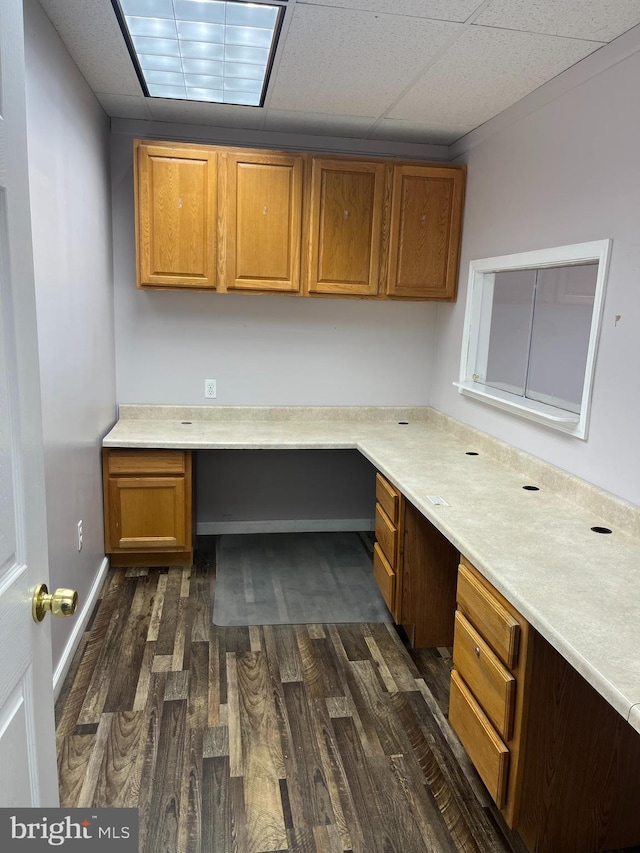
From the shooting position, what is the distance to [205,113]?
320 centimetres

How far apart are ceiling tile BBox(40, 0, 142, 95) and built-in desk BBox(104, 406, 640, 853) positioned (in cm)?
170

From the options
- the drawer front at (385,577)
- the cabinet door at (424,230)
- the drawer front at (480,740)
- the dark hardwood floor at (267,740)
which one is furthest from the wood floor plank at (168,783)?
the cabinet door at (424,230)

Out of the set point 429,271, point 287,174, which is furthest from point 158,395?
point 429,271

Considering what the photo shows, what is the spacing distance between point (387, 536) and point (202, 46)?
7.28 ft

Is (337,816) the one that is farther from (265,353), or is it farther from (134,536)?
(265,353)

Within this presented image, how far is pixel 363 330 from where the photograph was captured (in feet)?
12.8

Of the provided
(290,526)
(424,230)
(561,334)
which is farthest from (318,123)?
(290,526)

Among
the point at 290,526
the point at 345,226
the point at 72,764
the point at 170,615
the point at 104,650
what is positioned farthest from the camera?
the point at 290,526

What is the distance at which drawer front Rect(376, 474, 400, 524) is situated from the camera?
273 centimetres

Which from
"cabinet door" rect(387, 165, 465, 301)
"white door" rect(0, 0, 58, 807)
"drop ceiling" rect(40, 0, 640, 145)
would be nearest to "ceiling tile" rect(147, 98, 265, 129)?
"drop ceiling" rect(40, 0, 640, 145)

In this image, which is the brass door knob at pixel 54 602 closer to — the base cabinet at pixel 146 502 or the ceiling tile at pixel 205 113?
the base cabinet at pixel 146 502

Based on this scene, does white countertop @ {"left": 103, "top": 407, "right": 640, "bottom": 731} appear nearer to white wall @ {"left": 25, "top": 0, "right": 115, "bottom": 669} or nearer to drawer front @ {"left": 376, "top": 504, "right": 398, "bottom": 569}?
drawer front @ {"left": 376, "top": 504, "right": 398, "bottom": 569}

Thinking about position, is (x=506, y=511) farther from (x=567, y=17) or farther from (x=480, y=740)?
(x=567, y=17)

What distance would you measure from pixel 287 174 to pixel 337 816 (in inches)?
116
